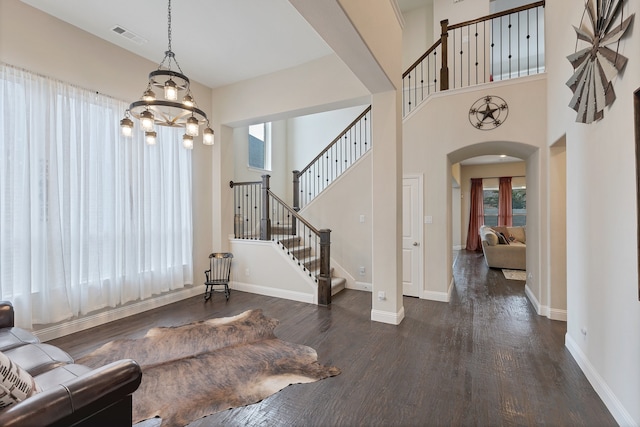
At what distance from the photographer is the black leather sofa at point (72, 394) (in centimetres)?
115

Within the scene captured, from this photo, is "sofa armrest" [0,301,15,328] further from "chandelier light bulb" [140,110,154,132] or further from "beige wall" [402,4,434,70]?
"beige wall" [402,4,434,70]

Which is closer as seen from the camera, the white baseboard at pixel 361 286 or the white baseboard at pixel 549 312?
the white baseboard at pixel 549 312

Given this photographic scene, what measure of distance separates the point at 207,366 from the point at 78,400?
4.84 feet

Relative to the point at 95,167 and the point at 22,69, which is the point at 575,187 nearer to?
the point at 95,167

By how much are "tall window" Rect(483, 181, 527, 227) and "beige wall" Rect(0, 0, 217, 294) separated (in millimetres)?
10593

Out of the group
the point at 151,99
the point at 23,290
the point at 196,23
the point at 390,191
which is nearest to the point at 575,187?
the point at 390,191

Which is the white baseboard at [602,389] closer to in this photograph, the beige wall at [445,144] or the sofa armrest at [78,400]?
the beige wall at [445,144]

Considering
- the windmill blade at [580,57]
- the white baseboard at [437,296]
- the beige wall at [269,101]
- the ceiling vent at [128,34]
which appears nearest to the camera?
the windmill blade at [580,57]

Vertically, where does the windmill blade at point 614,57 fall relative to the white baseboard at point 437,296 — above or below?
above

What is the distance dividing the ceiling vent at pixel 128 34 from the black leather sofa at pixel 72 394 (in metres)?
3.62

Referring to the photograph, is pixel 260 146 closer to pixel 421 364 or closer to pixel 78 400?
pixel 421 364

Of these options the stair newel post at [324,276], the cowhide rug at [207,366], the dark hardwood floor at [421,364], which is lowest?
the dark hardwood floor at [421,364]

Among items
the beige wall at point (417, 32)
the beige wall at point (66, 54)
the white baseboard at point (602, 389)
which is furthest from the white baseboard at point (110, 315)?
the beige wall at point (417, 32)

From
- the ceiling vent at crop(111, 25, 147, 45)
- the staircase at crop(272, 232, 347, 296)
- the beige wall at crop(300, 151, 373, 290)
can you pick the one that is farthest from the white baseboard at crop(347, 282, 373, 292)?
the ceiling vent at crop(111, 25, 147, 45)
